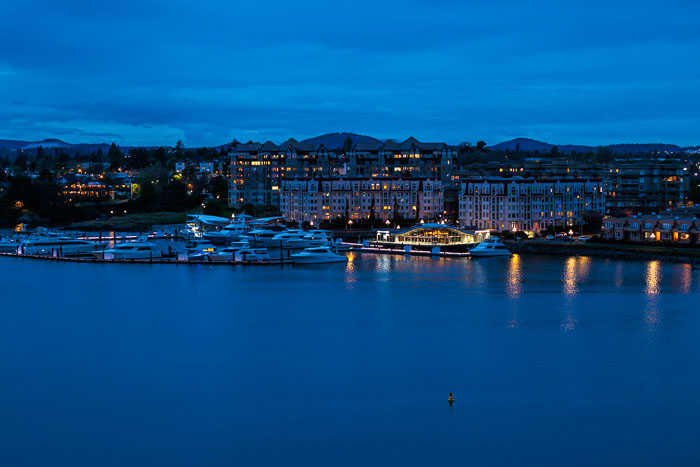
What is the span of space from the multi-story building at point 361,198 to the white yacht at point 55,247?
15770 millimetres

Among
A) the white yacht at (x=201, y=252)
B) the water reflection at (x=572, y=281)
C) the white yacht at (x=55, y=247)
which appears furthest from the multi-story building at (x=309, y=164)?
the water reflection at (x=572, y=281)

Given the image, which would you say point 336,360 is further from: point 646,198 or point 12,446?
point 646,198

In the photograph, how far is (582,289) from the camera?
29.4 meters

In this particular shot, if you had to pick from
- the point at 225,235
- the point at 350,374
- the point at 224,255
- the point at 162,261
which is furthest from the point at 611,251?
the point at 350,374

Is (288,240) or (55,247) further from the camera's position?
(288,240)

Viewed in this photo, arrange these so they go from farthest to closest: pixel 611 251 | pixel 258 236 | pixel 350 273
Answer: pixel 258 236, pixel 611 251, pixel 350 273

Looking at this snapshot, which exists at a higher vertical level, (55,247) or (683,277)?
(55,247)

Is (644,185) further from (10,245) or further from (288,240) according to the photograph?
(10,245)

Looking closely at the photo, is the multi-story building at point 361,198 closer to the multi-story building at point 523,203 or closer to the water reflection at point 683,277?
the multi-story building at point 523,203

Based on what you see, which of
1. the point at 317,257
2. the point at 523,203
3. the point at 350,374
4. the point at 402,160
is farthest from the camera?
the point at 402,160

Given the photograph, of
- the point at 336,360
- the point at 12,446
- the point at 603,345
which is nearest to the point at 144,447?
the point at 12,446

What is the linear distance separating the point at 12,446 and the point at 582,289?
20.5 meters

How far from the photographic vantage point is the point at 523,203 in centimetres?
5003

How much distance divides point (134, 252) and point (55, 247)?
4.93 meters
